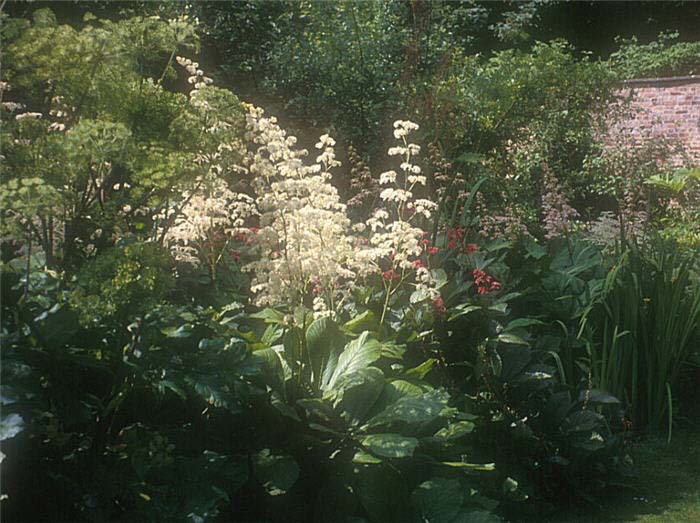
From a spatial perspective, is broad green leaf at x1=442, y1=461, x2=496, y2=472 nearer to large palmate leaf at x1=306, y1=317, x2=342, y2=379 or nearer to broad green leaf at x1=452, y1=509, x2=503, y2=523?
broad green leaf at x1=452, y1=509, x2=503, y2=523

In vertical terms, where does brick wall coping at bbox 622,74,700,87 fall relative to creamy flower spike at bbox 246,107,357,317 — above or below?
above

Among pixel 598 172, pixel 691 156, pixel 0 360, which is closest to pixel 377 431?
pixel 0 360

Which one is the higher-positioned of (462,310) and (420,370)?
(462,310)

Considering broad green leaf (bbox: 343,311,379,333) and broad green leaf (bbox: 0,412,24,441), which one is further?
broad green leaf (bbox: 343,311,379,333)

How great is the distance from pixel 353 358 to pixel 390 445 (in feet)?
1.45

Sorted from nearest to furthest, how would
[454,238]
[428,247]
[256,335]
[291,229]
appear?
1. [291,229]
2. [256,335]
3. [428,247]
4. [454,238]

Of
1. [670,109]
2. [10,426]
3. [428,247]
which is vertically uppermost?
[670,109]

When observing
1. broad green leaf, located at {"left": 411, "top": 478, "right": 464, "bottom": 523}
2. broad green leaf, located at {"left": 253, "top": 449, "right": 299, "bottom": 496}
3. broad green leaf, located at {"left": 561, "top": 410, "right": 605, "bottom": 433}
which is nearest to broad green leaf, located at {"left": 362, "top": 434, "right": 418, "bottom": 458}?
broad green leaf, located at {"left": 411, "top": 478, "right": 464, "bottom": 523}

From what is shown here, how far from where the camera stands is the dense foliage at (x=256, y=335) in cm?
237

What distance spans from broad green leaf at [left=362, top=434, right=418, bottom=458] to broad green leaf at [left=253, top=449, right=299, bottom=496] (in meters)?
0.25

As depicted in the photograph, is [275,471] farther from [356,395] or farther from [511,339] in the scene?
[511,339]

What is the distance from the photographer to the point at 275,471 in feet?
8.74

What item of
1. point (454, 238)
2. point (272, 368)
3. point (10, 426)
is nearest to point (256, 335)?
point (272, 368)

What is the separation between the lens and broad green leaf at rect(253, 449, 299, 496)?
2.64m
